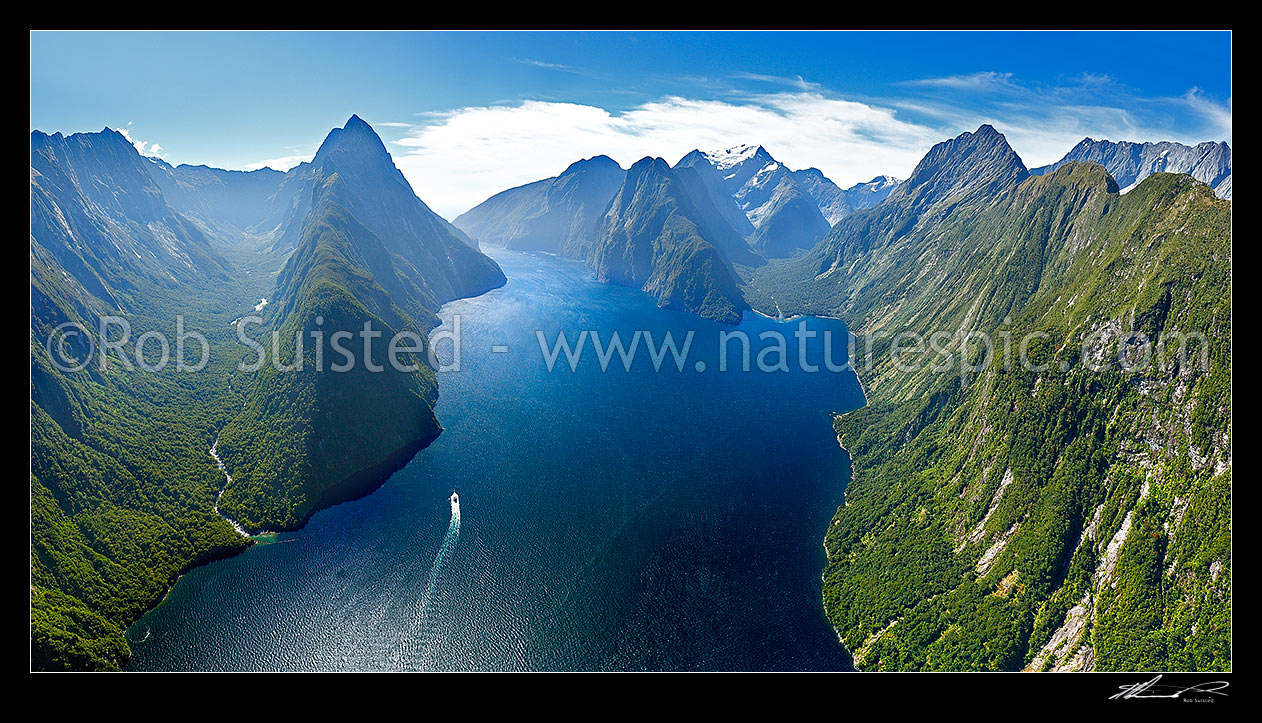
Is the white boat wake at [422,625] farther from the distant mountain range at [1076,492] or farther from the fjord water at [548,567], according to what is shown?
the distant mountain range at [1076,492]

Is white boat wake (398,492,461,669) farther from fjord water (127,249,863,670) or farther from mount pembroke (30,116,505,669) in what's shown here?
mount pembroke (30,116,505,669)

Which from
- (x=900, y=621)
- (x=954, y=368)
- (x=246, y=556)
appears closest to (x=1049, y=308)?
(x=954, y=368)
